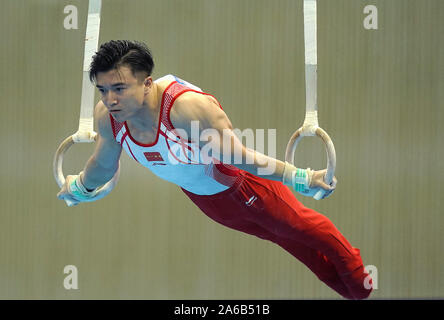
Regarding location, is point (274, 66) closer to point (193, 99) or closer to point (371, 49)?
point (371, 49)

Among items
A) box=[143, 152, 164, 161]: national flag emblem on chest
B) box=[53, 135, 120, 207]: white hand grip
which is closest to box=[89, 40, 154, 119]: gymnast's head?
box=[143, 152, 164, 161]: national flag emblem on chest

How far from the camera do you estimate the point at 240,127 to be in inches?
196

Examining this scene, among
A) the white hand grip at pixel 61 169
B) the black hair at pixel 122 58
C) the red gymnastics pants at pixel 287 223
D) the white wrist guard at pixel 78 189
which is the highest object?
the black hair at pixel 122 58

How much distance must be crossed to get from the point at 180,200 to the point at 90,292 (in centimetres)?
119

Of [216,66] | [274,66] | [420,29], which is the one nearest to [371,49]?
[420,29]

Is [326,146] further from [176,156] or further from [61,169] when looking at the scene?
[61,169]

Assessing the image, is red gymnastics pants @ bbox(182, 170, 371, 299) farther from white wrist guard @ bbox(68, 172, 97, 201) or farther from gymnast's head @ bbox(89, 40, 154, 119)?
gymnast's head @ bbox(89, 40, 154, 119)

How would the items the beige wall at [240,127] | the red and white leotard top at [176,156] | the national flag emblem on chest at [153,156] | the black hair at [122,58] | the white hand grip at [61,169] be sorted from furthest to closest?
the beige wall at [240,127], the white hand grip at [61,169], the national flag emblem on chest at [153,156], the red and white leotard top at [176,156], the black hair at [122,58]

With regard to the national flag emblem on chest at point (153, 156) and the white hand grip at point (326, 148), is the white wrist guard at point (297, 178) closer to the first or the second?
the white hand grip at point (326, 148)

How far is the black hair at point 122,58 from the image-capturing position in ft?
7.73

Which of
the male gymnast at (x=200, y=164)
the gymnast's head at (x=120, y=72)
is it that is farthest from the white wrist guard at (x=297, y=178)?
the gymnast's head at (x=120, y=72)

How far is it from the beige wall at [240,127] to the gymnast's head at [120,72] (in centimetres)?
260

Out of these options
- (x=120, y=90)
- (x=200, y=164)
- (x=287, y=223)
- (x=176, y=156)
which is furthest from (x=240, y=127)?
(x=120, y=90)

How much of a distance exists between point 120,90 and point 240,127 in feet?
8.74
